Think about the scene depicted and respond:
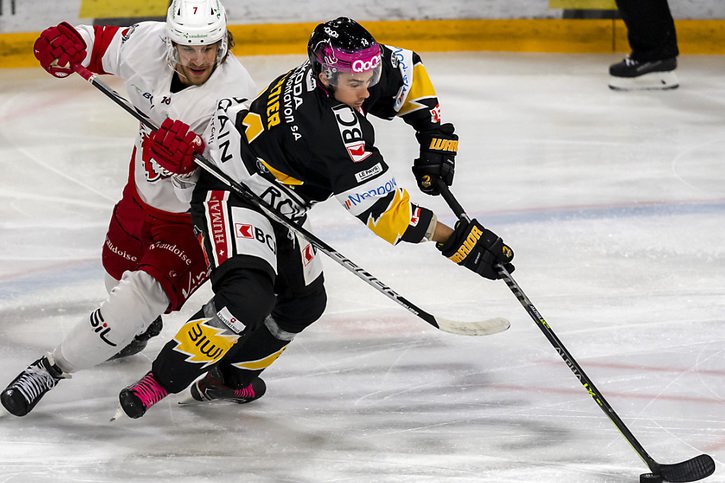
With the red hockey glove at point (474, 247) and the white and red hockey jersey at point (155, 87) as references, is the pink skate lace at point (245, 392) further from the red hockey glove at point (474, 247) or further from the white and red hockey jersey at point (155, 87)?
the red hockey glove at point (474, 247)

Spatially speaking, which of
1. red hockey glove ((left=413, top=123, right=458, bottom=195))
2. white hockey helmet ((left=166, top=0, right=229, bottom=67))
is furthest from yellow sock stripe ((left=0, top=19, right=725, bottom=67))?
white hockey helmet ((left=166, top=0, right=229, bottom=67))

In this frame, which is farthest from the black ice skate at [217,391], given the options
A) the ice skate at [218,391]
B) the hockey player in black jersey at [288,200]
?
the hockey player in black jersey at [288,200]

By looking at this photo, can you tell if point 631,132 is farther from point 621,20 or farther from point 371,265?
point 371,265

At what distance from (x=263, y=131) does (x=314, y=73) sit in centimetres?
18

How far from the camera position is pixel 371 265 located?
3.98 meters

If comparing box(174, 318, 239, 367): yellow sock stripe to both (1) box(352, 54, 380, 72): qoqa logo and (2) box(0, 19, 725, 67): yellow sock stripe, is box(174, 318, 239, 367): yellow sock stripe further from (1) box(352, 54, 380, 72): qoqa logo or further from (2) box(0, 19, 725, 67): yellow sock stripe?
(2) box(0, 19, 725, 67): yellow sock stripe

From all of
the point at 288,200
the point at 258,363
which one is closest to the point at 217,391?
the point at 258,363

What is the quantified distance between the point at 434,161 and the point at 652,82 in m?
2.92

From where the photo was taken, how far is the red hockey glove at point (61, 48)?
10.2ft

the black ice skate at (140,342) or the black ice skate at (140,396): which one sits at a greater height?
the black ice skate at (140,396)

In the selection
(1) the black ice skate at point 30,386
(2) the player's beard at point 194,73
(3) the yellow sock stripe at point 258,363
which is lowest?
(1) the black ice skate at point 30,386

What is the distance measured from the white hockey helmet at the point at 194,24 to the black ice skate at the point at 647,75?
3274mm

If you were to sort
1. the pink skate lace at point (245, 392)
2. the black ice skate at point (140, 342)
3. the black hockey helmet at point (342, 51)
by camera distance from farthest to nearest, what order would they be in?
1. the black ice skate at point (140, 342)
2. the pink skate lace at point (245, 392)
3. the black hockey helmet at point (342, 51)

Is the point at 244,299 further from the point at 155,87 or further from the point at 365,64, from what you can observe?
the point at 155,87
